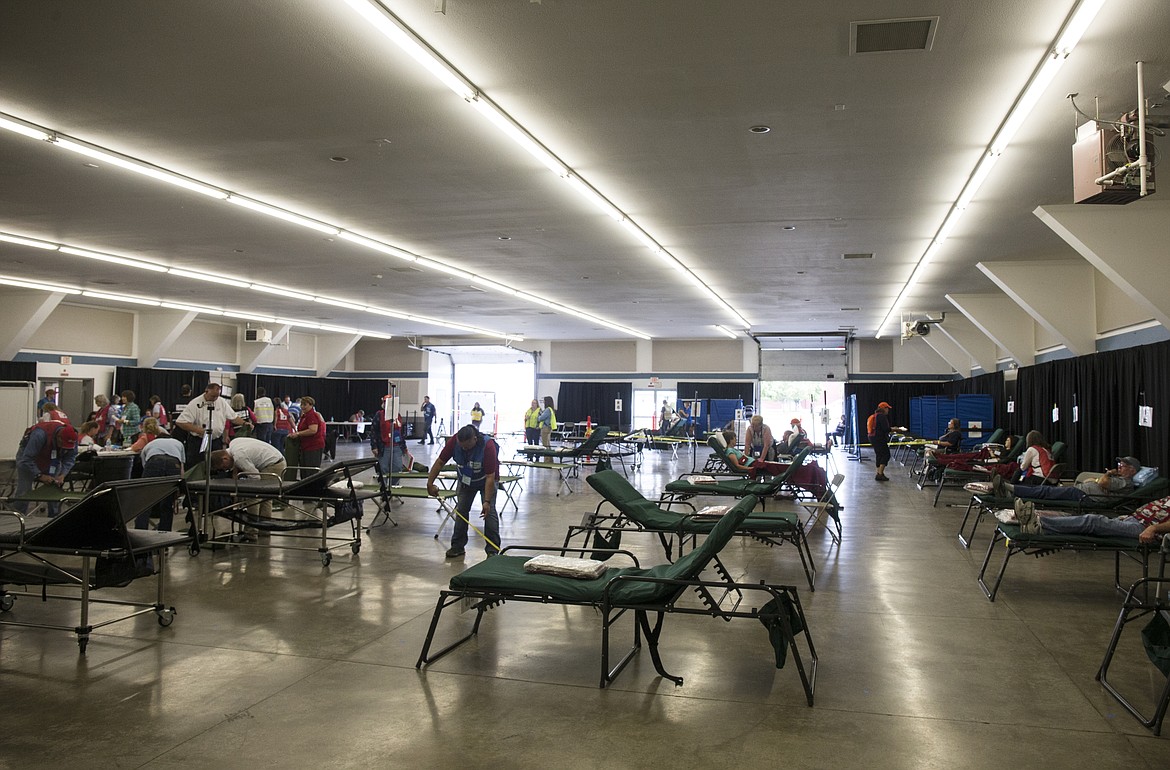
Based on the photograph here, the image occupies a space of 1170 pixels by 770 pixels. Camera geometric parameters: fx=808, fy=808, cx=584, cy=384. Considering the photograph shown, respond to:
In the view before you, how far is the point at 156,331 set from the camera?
19.3 metres

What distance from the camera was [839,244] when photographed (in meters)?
10.6

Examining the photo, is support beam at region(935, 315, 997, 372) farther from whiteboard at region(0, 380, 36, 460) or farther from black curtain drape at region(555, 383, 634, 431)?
whiteboard at region(0, 380, 36, 460)

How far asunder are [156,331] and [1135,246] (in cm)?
1933

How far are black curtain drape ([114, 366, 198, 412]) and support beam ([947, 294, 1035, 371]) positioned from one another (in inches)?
659

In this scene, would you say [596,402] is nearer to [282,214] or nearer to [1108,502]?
[282,214]

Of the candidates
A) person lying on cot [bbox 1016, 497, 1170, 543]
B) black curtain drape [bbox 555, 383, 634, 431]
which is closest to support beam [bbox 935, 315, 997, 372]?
black curtain drape [bbox 555, 383, 634, 431]

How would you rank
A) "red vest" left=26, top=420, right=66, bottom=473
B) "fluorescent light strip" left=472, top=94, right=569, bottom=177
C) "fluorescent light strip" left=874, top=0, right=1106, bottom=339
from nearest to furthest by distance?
"fluorescent light strip" left=874, top=0, right=1106, bottom=339 → "fluorescent light strip" left=472, top=94, right=569, bottom=177 → "red vest" left=26, top=420, right=66, bottom=473

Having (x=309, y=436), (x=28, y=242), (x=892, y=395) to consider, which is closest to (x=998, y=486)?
(x=309, y=436)

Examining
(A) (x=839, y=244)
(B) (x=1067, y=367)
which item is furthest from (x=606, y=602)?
(B) (x=1067, y=367)

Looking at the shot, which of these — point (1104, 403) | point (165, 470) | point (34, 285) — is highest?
point (34, 285)

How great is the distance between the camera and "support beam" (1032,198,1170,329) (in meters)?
7.79

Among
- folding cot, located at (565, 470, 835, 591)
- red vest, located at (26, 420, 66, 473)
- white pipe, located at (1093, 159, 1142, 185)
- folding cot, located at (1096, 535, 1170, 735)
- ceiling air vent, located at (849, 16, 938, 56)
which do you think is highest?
ceiling air vent, located at (849, 16, 938, 56)

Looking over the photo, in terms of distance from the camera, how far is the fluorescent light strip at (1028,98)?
4359 mm

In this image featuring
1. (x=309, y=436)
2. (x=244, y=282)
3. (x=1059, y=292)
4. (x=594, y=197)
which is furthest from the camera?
(x=244, y=282)
